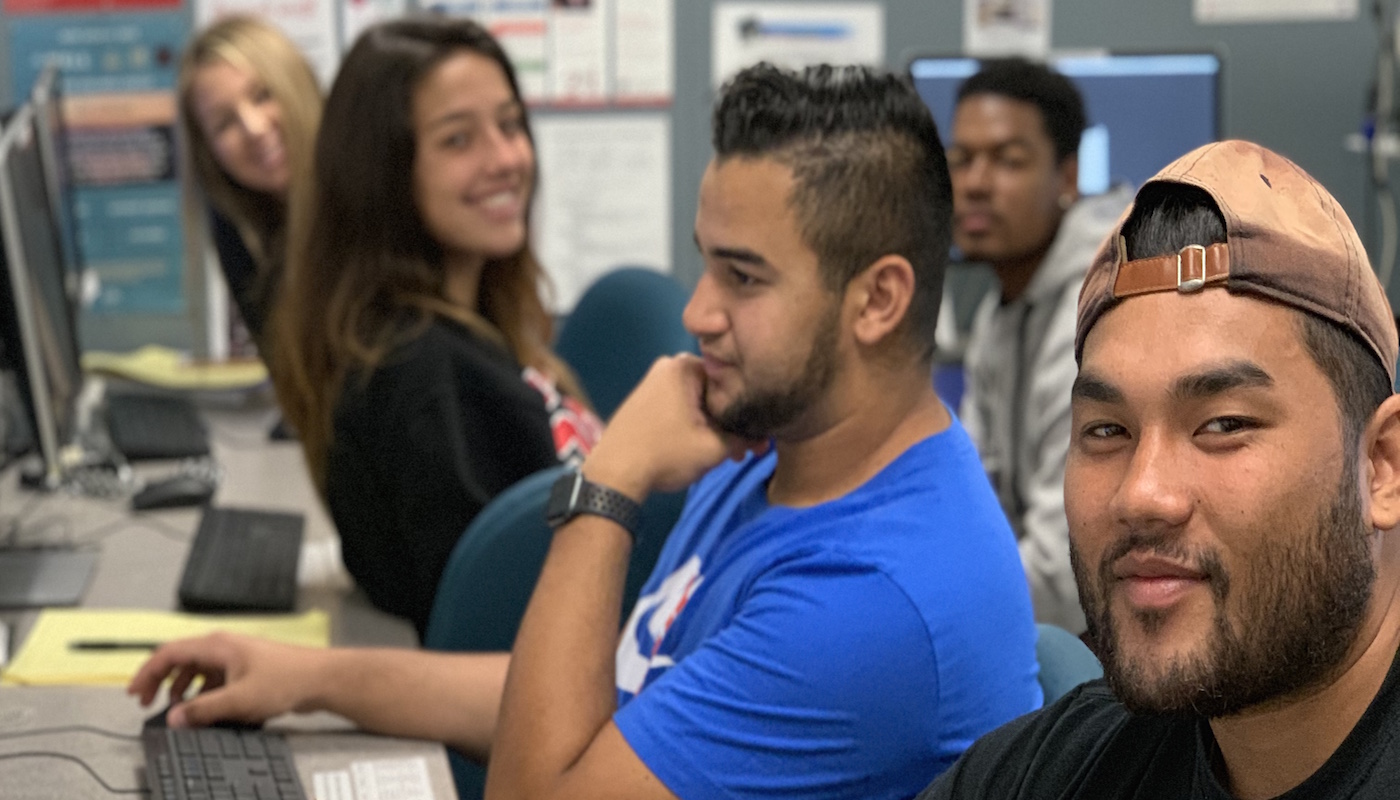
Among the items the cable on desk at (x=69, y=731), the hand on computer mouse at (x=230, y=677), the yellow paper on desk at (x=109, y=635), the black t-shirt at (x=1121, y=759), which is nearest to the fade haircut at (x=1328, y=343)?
the black t-shirt at (x=1121, y=759)

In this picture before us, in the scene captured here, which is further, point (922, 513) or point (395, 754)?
point (395, 754)

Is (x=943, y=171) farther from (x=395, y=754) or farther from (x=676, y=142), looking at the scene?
(x=676, y=142)

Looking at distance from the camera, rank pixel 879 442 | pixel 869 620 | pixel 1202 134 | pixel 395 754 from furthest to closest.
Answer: pixel 1202 134, pixel 395 754, pixel 879 442, pixel 869 620

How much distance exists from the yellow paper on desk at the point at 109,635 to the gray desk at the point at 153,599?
1.0 inches

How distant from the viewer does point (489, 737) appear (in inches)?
60.9

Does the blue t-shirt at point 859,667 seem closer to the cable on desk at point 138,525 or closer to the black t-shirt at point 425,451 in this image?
the black t-shirt at point 425,451

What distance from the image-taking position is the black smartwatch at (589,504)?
1408mm

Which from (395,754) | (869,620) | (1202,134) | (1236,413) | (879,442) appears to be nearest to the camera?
(1236,413)

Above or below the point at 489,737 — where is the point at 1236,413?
above

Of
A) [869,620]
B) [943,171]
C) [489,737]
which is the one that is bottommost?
[489,737]

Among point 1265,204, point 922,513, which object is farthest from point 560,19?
point 1265,204

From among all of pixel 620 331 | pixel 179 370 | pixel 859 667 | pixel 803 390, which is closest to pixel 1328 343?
pixel 859 667

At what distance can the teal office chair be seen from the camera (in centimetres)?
162

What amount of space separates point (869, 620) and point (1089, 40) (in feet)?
9.34
